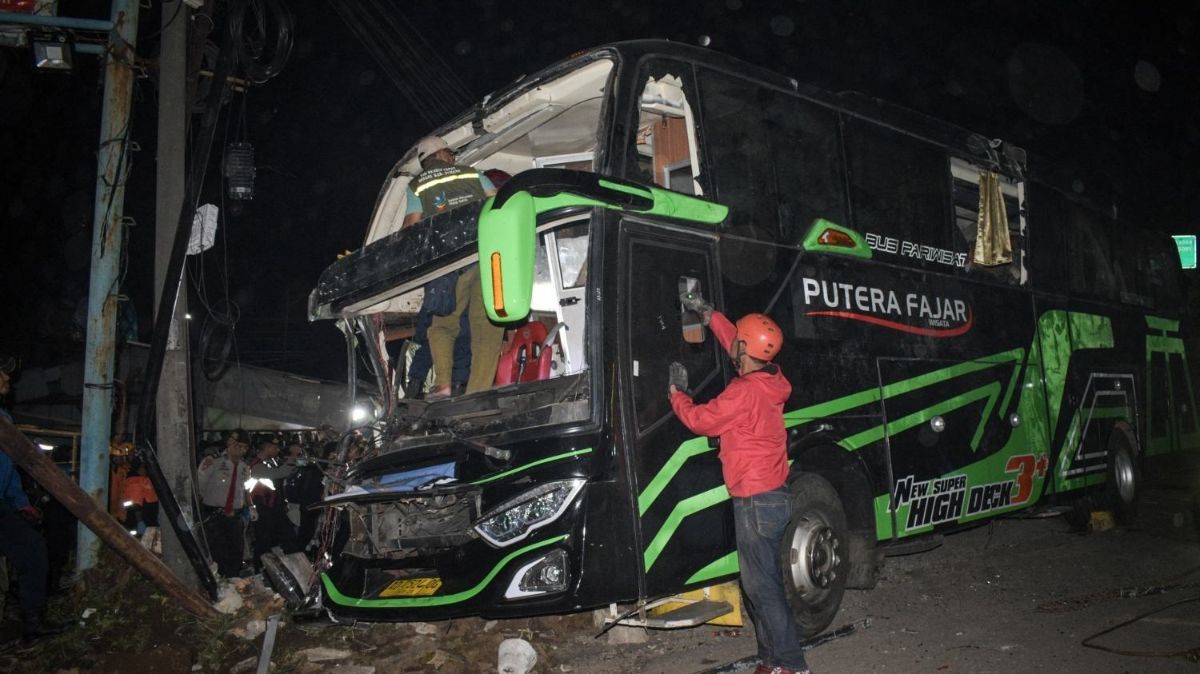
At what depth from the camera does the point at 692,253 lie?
493cm

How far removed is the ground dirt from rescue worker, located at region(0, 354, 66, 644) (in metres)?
0.22

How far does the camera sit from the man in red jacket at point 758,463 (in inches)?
176

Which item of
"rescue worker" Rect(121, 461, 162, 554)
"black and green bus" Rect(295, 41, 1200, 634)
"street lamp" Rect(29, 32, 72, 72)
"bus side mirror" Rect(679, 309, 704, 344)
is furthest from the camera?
"rescue worker" Rect(121, 461, 162, 554)

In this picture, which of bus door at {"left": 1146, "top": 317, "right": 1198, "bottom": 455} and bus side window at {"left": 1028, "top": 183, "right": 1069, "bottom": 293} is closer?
bus side window at {"left": 1028, "top": 183, "right": 1069, "bottom": 293}

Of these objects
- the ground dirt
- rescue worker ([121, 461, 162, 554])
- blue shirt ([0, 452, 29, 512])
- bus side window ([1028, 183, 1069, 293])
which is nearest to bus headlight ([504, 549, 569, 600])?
the ground dirt

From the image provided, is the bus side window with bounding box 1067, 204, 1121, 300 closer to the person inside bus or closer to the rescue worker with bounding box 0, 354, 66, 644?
the person inside bus

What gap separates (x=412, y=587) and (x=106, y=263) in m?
5.19

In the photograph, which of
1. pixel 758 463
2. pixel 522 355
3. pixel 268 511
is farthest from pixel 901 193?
pixel 268 511

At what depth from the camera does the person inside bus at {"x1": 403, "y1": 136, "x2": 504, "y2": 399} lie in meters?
5.46

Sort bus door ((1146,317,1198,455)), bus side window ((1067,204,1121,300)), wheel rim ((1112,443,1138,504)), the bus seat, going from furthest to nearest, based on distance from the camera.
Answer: bus door ((1146,317,1198,455))
wheel rim ((1112,443,1138,504))
bus side window ((1067,204,1121,300))
the bus seat

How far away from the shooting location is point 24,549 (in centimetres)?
596

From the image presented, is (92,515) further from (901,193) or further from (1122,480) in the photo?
(1122,480)

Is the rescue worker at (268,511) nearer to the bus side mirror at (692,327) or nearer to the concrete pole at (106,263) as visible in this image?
the concrete pole at (106,263)

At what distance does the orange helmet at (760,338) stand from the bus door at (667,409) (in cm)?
29
